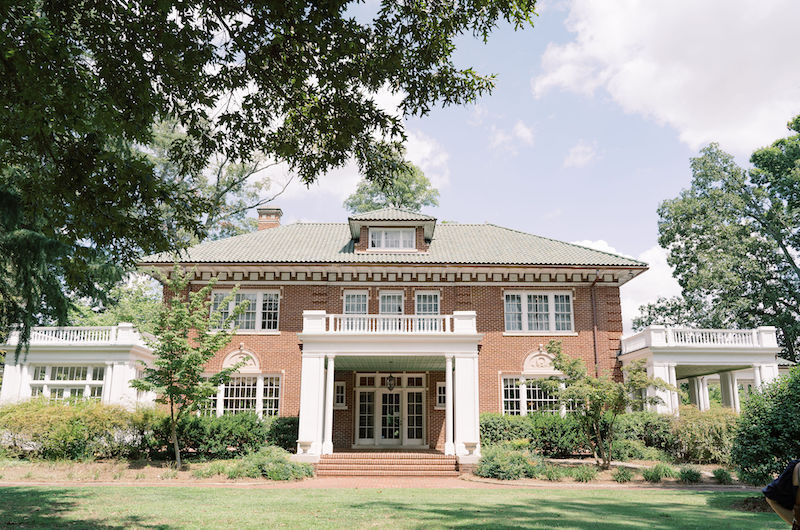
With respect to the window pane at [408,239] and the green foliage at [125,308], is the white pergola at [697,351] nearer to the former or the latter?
the window pane at [408,239]

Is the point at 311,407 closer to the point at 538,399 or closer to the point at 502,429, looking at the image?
the point at 502,429

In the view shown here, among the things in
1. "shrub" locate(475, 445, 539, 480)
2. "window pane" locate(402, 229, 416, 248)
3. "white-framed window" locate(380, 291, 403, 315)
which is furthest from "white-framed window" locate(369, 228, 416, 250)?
"shrub" locate(475, 445, 539, 480)

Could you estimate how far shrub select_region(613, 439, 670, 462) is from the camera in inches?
786

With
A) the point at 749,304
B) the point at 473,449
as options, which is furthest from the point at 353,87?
the point at 749,304

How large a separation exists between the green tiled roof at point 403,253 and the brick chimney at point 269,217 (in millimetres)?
1832

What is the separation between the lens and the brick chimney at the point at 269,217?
3061cm

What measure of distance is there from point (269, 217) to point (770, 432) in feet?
79.9

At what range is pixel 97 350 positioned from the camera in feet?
77.6

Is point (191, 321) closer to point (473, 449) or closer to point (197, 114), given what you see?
point (473, 449)

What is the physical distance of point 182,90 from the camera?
7980mm

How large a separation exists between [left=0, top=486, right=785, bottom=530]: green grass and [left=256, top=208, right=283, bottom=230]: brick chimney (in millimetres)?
17847

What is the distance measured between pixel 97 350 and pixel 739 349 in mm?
25477

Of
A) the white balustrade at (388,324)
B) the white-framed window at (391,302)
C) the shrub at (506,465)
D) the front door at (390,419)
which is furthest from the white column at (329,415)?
the white-framed window at (391,302)

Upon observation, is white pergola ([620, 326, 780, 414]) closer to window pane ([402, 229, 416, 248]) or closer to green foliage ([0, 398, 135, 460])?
window pane ([402, 229, 416, 248])
